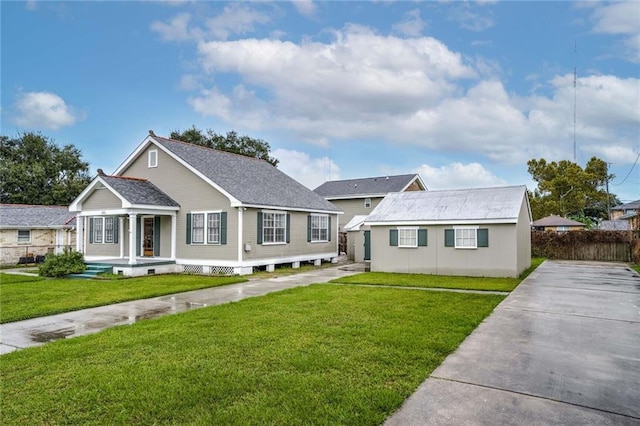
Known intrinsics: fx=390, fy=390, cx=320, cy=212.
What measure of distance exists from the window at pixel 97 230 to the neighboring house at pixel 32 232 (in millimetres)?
5826

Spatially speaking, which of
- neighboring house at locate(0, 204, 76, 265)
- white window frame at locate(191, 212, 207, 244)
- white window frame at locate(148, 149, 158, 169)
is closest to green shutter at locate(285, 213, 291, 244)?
white window frame at locate(191, 212, 207, 244)

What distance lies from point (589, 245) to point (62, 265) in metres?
28.0

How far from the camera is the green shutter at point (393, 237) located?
1661cm

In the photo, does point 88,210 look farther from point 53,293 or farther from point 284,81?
point 284,81

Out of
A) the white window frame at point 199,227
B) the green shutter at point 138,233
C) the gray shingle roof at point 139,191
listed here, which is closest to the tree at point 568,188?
the white window frame at point 199,227

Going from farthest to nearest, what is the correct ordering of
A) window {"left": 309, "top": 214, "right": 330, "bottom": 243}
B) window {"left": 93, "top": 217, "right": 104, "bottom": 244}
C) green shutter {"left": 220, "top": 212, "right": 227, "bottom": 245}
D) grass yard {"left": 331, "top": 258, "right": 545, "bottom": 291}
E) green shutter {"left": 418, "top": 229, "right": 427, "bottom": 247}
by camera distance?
window {"left": 309, "top": 214, "right": 330, "bottom": 243} < window {"left": 93, "top": 217, "right": 104, "bottom": 244} < green shutter {"left": 220, "top": 212, "right": 227, "bottom": 245} < green shutter {"left": 418, "top": 229, "right": 427, "bottom": 247} < grass yard {"left": 331, "top": 258, "right": 545, "bottom": 291}

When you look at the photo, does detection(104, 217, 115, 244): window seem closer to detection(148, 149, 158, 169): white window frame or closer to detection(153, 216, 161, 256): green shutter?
detection(153, 216, 161, 256): green shutter

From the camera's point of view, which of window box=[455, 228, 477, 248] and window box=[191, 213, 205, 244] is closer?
window box=[455, 228, 477, 248]

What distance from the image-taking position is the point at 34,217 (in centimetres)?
2438

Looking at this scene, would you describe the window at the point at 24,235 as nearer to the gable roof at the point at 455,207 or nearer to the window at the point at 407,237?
the gable roof at the point at 455,207

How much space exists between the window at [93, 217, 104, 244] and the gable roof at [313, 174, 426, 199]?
18.8m

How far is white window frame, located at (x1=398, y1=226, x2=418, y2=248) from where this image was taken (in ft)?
53.3

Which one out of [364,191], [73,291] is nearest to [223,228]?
[73,291]

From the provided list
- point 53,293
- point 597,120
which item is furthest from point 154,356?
point 597,120
